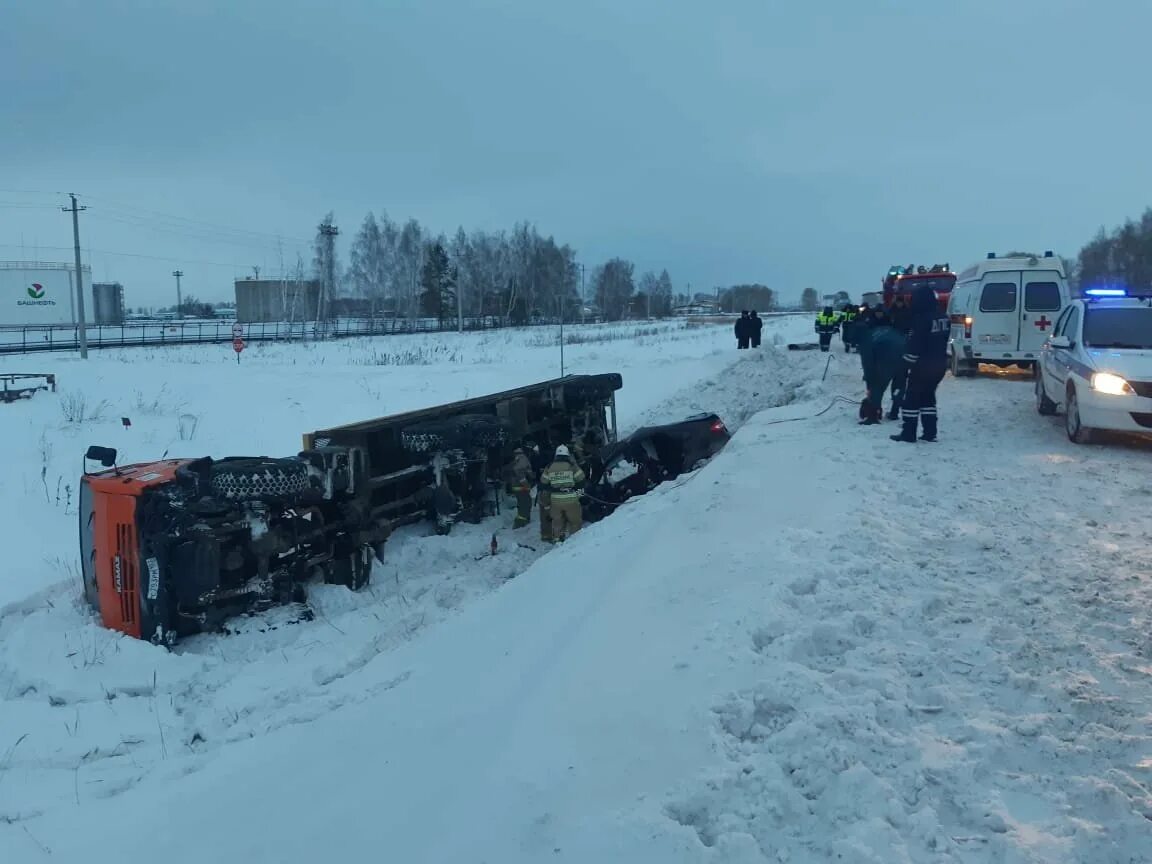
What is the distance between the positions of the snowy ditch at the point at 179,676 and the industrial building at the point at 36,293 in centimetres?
7262

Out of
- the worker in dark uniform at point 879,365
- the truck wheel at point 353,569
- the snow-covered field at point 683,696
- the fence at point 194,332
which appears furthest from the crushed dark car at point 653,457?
the fence at point 194,332

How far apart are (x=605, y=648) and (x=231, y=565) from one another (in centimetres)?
371

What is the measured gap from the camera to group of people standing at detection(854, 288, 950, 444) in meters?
9.34

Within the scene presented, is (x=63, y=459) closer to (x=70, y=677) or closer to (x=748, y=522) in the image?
(x=70, y=677)

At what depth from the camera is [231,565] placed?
6676 millimetres

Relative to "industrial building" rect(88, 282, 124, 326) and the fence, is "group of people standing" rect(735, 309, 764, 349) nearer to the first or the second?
the fence

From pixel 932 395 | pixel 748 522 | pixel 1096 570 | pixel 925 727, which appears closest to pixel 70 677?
pixel 748 522

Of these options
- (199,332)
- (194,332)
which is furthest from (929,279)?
(194,332)

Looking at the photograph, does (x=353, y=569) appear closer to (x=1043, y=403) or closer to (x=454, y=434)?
(x=454, y=434)

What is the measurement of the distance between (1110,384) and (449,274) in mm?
84533

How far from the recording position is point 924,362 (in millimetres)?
9391

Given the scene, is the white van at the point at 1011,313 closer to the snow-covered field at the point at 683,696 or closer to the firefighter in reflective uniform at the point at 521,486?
the snow-covered field at the point at 683,696

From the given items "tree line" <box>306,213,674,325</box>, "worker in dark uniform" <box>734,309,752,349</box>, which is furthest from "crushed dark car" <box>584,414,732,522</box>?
"tree line" <box>306,213,674,325</box>

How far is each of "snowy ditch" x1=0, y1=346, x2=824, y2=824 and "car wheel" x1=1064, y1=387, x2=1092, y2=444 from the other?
6.03 m
